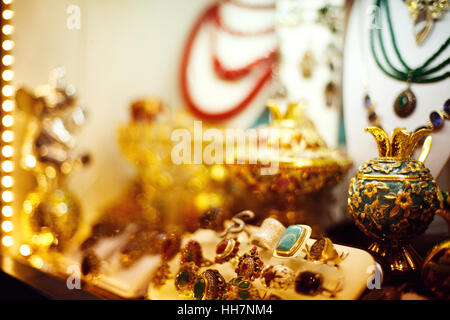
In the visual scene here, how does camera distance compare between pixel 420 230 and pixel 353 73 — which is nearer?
pixel 420 230

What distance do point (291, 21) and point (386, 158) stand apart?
33.9 inches

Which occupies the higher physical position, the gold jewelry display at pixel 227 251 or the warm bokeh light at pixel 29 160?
the warm bokeh light at pixel 29 160

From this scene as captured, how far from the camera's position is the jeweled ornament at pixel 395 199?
0.68 meters

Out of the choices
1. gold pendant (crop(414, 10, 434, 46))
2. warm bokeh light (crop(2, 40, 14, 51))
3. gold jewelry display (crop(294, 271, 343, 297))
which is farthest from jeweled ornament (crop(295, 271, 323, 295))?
warm bokeh light (crop(2, 40, 14, 51))

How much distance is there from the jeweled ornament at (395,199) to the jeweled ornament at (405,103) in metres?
0.15

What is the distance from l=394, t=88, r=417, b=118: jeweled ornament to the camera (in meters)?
0.86

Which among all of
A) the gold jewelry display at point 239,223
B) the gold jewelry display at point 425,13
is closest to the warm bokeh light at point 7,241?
the gold jewelry display at point 239,223

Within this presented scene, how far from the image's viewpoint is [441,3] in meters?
0.81

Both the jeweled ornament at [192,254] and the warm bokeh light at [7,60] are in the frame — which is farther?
the warm bokeh light at [7,60]

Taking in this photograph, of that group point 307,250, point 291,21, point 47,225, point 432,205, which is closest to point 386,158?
point 432,205

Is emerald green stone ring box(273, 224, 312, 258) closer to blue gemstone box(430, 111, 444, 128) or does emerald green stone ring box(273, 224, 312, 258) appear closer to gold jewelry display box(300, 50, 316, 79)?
blue gemstone box(430, 111, 444, 128)

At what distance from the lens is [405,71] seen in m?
0.87

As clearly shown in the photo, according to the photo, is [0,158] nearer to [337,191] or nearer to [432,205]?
[337,191]

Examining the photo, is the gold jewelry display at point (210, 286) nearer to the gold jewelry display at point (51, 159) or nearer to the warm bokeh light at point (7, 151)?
the gold jewelry display at point (51, 159)
